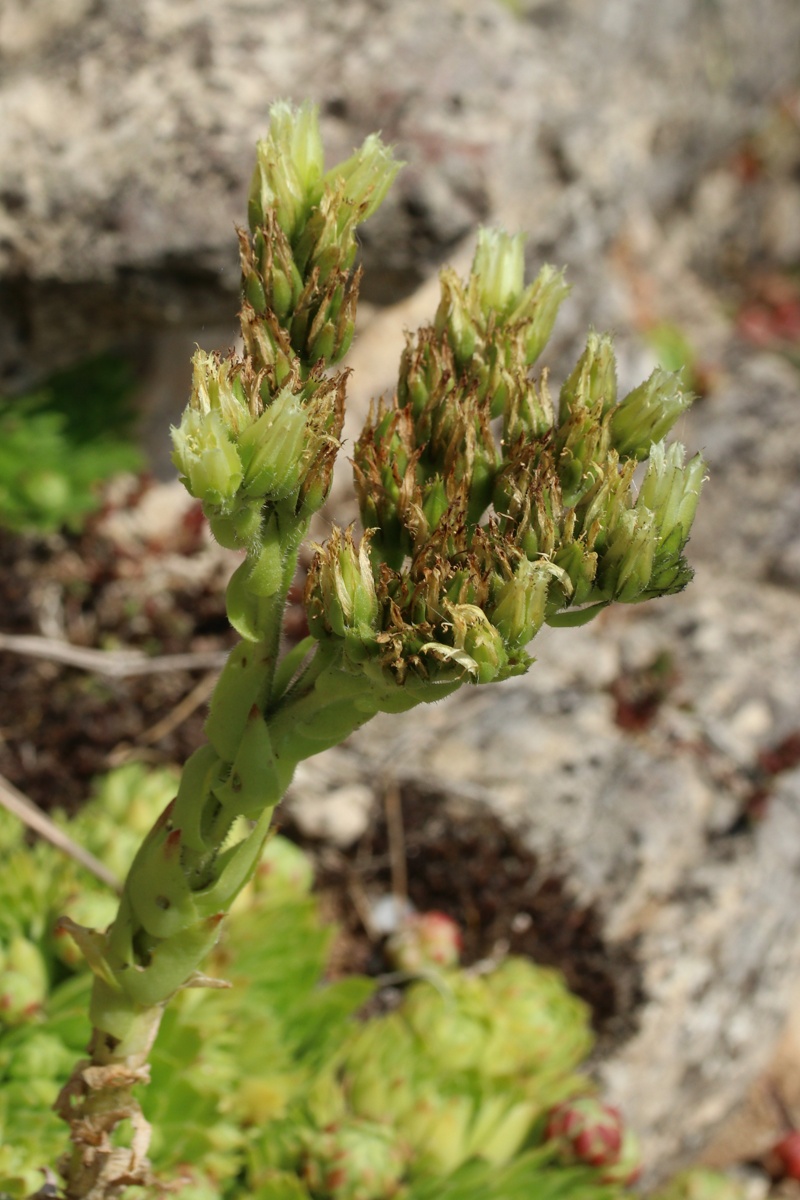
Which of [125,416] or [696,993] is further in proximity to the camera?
[125,416]

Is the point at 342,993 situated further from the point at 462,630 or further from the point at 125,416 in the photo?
the point at 125,416

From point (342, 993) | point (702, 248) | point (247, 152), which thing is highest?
point (247, 152)

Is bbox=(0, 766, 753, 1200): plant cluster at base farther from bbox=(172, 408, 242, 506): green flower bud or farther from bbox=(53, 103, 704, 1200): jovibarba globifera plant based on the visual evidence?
bbox=(172, 408, 242, 506): green flower bud

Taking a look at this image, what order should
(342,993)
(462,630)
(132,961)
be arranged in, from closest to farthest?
(462,630) → (132,961) → (342,993)

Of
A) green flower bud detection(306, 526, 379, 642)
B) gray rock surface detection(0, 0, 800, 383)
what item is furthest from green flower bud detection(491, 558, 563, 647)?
gray rock surface detection(0, 0, 800, 383)

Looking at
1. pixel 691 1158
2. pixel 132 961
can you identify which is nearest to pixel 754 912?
pixel 691 1158

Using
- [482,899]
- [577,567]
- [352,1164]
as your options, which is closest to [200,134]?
[482,899]

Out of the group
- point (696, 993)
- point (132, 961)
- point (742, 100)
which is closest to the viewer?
point (132, 961)

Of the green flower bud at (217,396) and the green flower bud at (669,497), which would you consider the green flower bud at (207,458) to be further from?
the green flower bud at (669,497)
